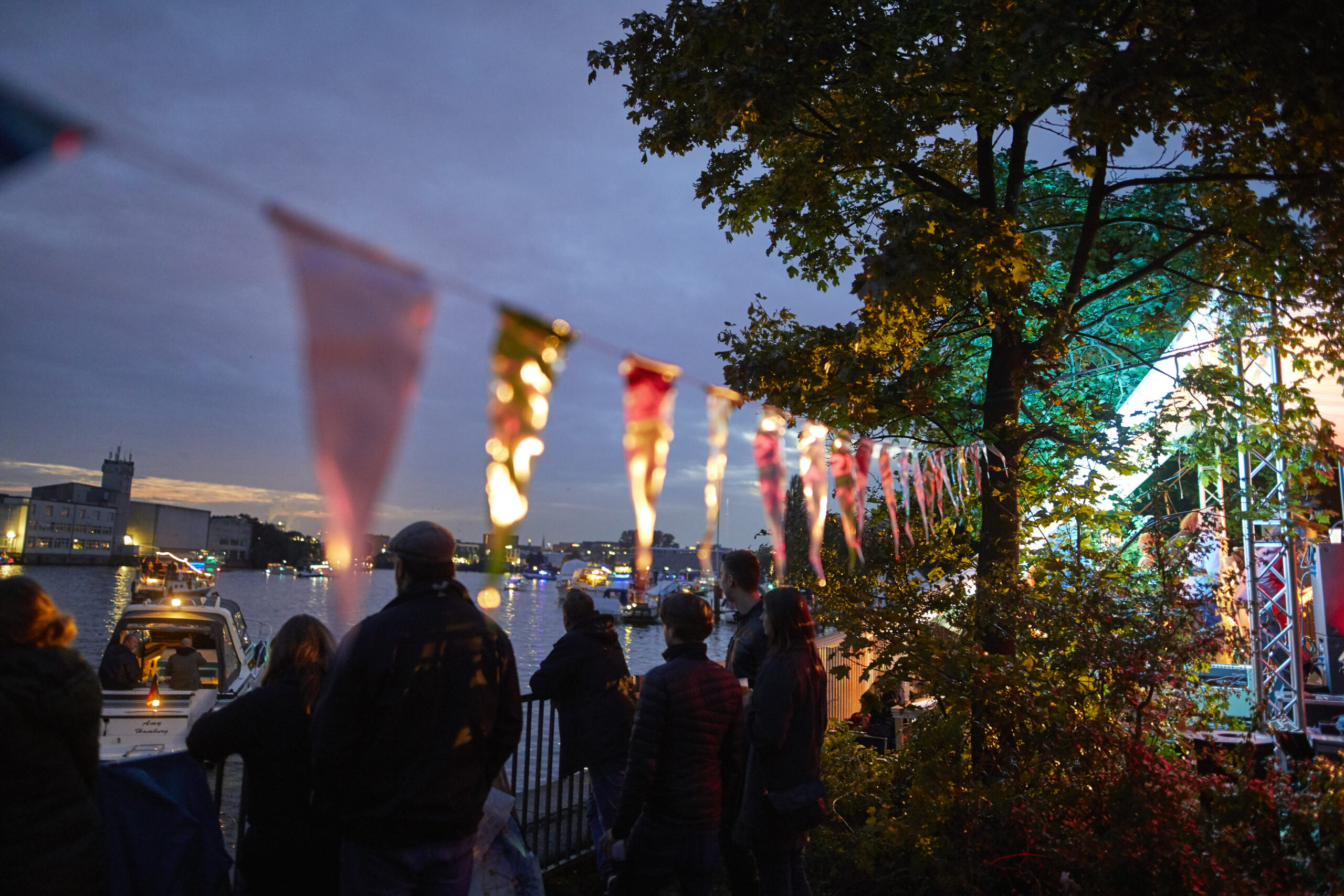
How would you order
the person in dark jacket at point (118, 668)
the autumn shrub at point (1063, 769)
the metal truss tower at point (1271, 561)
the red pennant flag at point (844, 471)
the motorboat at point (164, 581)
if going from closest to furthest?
1. the autumn shrub at point (1063, 769)
2. the red pennant flag at point (844, 471)
3. the metal truss tower at point (1271, 561)
4. the person in dark jacket at point (118, 668)
5. the motorboat at point (164, 581)

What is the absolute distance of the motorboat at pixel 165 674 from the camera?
640 cm

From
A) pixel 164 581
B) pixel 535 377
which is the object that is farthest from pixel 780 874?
pixel 164 581

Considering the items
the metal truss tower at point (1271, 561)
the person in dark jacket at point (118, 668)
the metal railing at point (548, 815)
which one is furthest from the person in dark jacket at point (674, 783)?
the person in dark jacket at point (118, 668)

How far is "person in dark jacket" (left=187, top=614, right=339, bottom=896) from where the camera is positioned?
2824 millimetres

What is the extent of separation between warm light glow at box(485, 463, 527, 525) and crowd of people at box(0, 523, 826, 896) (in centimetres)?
43

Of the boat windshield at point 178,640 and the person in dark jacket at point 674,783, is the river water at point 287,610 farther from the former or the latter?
the person in dark jacket at point 674,783

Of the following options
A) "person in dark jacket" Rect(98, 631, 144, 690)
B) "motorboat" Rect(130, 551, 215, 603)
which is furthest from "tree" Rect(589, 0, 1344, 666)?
"motorboat" Rect(130, 551, 215, 603)

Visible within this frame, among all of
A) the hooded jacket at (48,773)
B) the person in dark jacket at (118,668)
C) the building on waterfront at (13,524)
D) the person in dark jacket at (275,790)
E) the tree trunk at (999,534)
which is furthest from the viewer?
the building on waterfront at (13,524)

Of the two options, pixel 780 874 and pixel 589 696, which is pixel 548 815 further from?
pixel 780 874

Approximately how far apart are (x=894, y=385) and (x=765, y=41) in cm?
322

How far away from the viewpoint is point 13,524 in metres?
103

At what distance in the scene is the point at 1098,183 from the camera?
259 inches

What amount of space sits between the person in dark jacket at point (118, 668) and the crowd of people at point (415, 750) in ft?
21.9

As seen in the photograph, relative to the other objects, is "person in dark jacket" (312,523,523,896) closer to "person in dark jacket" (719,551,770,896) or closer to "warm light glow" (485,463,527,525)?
"warm light glow" (485,463,527,525)
